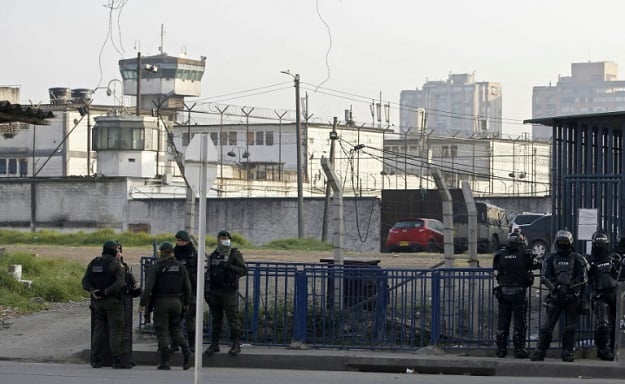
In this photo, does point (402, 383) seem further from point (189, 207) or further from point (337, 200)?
point (189, 207)

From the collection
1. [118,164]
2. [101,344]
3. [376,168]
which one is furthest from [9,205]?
[101,344]

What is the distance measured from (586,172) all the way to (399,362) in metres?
3.81

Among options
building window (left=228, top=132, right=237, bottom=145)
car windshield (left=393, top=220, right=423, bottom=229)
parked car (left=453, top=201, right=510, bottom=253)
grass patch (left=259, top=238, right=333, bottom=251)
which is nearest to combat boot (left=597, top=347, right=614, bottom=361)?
parked car (left=453, top=201, right=510, bottom=253)

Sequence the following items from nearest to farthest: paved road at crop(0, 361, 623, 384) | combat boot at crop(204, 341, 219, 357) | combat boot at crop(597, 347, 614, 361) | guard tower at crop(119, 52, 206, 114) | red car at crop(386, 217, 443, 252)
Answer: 1. paved road at crop(0, 361, 623, 384)
2. combat boot at crop(597, 347, 614, 361)
3. combat boot at crop(204, 341, 219, 357)
4. red car at crop(386, 217, 443, 252)
5. guard tower at crop(119, 52, 206, 114)

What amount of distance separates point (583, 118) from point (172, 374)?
6623 mm

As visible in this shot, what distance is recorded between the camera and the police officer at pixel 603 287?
15852mm

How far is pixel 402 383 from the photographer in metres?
14.5

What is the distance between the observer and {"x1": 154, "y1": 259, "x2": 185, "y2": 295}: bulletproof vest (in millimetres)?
15422

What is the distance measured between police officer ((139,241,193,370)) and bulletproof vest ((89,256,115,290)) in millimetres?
499

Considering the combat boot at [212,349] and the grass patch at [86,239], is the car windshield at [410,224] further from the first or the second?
the combat boot at [212,349]

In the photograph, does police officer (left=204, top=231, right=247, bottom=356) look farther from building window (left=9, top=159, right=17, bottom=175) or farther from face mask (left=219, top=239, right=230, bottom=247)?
building window (left=9, top=159, right=17, bottom=175)

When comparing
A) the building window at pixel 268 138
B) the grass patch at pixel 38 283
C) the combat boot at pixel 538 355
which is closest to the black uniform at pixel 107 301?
the combat boot at pixel 538 355

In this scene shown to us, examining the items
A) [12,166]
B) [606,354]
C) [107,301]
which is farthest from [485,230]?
[12,166]

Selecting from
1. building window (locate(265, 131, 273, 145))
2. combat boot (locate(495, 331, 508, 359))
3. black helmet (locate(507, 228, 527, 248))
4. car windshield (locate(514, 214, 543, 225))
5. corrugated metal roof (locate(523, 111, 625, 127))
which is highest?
building window (locate(265, 131, 273, 145))
